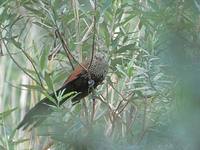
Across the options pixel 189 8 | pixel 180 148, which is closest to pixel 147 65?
pixel 189 8

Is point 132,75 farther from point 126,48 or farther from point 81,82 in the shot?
point 81,82

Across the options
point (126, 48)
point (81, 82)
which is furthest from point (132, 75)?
point (81, 82)

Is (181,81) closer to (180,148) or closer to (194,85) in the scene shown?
(194,85)

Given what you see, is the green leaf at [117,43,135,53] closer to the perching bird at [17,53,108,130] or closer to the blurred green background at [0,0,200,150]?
the blurred green background at [0,0,200,150]

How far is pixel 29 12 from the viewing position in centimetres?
171

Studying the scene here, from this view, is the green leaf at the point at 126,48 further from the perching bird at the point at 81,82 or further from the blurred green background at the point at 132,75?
the perching bird at the point at 81,82

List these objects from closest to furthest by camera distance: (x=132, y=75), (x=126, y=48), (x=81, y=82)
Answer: (x=132, y=75) → (x=126, y=48) → (x=81, y=82)

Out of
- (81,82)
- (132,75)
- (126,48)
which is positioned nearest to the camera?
(132,75)

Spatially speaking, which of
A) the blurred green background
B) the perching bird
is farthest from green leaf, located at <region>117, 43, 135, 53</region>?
the perching bird

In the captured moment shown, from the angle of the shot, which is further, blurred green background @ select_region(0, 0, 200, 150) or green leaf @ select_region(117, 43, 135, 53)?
green leaf @ select_region(117, 43, 135, 53)

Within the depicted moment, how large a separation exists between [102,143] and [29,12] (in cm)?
85

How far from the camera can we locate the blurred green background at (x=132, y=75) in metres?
0.79

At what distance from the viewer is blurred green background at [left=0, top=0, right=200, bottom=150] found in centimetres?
79

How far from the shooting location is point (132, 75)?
1.42m
